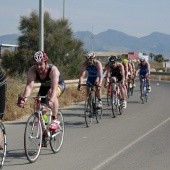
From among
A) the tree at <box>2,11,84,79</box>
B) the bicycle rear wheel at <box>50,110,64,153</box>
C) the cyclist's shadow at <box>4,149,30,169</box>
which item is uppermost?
the tree at <box>2,11,84,79</box>

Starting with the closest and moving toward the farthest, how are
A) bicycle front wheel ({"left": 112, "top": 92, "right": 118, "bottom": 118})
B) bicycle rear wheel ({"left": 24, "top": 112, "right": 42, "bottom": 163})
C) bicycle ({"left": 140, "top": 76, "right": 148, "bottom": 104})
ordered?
bicycle rear wheel ({"left": 24, "top": 112, "right": 42, "bottom": 163}), bicycle front wheel ({"left": 112, "top": 92, "right": 118, "bottom": 118}), bicycle ({"left": 140, "top": 76, "right": 148, "bottom": 104})

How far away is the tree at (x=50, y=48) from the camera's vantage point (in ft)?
97.8

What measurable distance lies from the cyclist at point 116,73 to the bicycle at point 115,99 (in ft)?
0.64

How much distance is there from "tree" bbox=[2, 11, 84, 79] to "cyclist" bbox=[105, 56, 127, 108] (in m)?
14.2

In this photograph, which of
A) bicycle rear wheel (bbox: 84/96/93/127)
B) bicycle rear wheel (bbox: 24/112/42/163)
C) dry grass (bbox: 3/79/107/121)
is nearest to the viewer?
bicycle rear wheel (bbox: 24/112/42/163)

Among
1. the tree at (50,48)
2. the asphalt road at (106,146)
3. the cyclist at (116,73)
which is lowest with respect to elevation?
the asphalt road at (106,146)

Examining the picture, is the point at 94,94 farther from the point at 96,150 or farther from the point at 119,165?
the point at 119,165

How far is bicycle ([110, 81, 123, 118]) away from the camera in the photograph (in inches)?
532

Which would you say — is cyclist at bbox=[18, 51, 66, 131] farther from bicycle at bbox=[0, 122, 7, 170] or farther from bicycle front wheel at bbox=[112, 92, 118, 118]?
bicycle front wheel at bbox=[112, 92, 118, 118]

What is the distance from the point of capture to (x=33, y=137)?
7230 millimetres

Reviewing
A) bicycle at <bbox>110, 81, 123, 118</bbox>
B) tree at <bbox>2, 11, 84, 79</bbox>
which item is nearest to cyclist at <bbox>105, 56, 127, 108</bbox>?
bicycle at <bbox>110, 81, 123, 118</bbox>

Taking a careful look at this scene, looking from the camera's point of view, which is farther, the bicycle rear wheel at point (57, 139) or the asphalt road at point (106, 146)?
the bicycle rear wheel at point (57, 139)

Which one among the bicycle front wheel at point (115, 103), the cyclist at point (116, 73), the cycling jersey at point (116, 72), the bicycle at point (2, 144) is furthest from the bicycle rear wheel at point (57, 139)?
the cycling jersey at point (116, 72)

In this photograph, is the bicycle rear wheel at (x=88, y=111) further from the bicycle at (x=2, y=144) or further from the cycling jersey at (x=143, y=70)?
the cycling jersey at (x=143, y=70)
